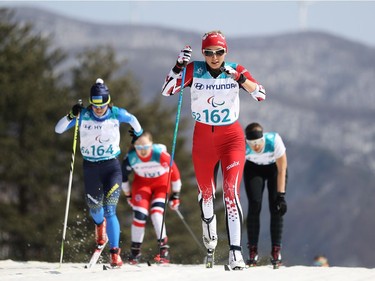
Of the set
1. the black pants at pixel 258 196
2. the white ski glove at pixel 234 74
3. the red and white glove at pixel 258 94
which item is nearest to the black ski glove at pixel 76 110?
the white ski glove at pixel 234 74

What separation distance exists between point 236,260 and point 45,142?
3938cm

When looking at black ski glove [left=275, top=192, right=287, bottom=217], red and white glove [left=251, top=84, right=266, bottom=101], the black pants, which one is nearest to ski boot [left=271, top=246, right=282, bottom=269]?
the black pants

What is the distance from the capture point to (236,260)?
967 centimetres

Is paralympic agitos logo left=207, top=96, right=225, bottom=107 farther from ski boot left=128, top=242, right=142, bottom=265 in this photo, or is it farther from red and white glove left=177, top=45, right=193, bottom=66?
ski boot left=128, top=242, right=142, bottom=265

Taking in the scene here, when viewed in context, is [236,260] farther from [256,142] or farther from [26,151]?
[26,151]

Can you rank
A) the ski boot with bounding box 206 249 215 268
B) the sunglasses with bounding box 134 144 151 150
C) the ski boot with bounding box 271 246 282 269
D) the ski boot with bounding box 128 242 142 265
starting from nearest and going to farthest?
the ski boot with bounding box 206 249 215 268 < the ski boot with bounding box 271 246 282 269 < the ski boot with bounding box 128 242 142 265 < the sunglasses with bounding box 134 144 151 150

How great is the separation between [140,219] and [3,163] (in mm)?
32827

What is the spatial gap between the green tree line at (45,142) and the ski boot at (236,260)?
101ft

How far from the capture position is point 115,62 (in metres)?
54.5

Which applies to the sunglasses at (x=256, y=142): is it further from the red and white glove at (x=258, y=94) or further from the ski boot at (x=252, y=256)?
the red and white glove at (x=258, y=94)

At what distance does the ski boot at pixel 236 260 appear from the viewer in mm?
9648

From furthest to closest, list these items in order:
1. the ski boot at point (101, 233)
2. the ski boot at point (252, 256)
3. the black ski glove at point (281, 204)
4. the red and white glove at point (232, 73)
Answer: the ski boot at point (252, 256), the black ski glove at point (281, 204), the ski boot at point (101, 233), the red and white glove at point (232, 73)

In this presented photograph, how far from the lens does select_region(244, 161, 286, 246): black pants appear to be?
1262 centimetres

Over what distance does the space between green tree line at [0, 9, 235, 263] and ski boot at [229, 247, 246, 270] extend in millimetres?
30646
